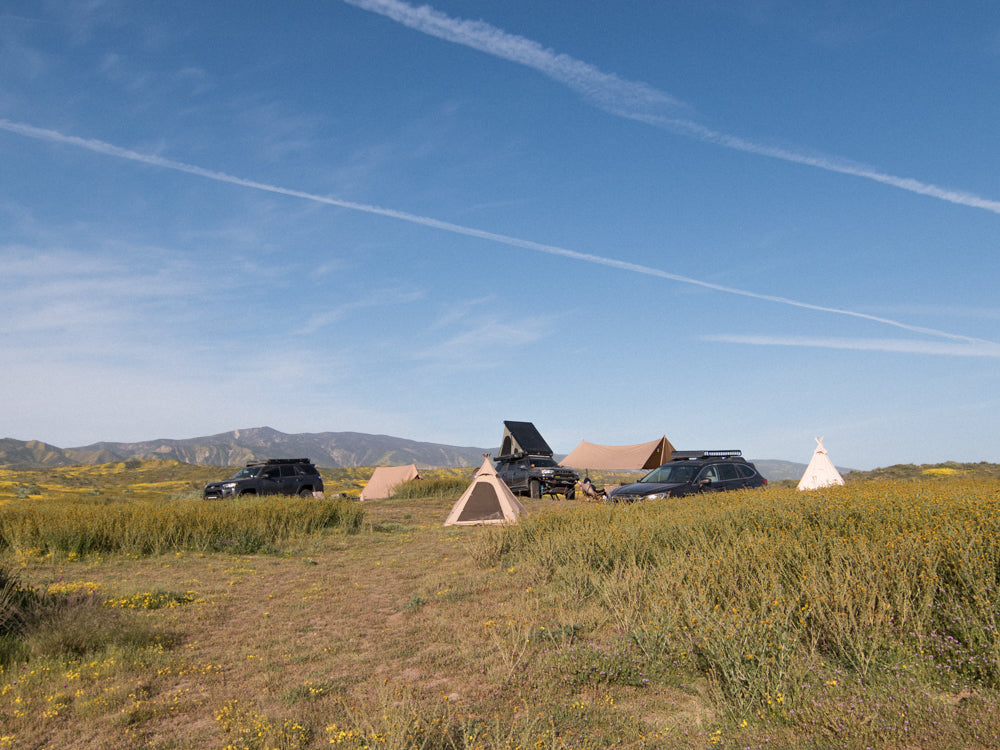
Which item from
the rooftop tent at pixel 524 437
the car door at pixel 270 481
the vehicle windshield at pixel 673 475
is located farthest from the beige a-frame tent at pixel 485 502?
the rooftop tent at pixel 524 437

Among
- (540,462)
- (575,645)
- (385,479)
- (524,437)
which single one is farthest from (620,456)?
(575,645)

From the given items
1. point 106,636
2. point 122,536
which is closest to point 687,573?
point 106,636

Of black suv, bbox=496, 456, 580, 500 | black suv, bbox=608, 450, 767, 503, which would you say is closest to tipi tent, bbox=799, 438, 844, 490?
black suv, bbox=608, 450, 767, 503

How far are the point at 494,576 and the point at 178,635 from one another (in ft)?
14.7

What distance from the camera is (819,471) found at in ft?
66.4

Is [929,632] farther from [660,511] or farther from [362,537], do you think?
[362,537]

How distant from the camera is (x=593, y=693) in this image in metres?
4.88

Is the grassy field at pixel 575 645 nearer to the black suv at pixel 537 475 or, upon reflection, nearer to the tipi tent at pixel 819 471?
the tipi tent at pixel 819 471

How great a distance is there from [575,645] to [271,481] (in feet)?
65.8

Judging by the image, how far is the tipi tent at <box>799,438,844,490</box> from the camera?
65.2ft

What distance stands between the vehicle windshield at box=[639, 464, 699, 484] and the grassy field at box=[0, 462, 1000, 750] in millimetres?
6481

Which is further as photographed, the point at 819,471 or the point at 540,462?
the point at 540,462

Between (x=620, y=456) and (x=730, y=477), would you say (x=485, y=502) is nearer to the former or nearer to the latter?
(x=730, y=477)

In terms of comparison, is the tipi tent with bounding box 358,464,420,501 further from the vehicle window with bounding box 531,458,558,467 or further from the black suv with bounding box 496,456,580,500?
the vehicle window with bounding box 531,458,558,467
